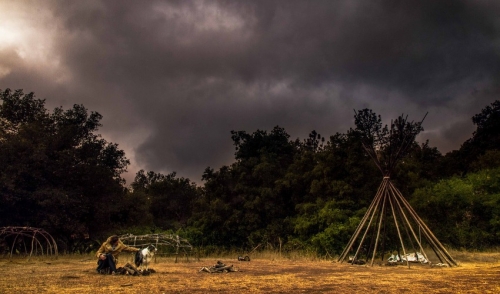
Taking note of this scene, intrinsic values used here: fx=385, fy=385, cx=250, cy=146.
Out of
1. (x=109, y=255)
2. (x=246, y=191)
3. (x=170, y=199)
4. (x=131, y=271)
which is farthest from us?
(x=170, y=199)

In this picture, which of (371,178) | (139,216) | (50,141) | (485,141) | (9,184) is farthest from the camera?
(485,141)

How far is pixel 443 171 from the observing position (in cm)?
2483

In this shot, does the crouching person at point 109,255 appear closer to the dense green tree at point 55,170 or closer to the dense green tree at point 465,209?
the dense green tree at point 55,170

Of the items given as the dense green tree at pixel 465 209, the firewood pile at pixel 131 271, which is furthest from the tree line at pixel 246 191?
the firewood pile at pixel 131 271

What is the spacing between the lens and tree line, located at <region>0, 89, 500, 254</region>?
655 inches

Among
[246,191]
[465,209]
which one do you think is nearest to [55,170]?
[246,191]

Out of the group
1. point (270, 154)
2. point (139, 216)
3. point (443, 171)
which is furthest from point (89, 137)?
point (443, 171)

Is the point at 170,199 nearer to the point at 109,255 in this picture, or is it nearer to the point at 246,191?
the point at 246,191

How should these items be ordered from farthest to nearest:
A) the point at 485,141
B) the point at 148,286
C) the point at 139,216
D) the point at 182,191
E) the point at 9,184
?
the point at 182,191 < the point at 485,141 < the point at 139,216 < the point at 9,184 < the point at 148,286

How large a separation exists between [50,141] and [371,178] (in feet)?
50.8

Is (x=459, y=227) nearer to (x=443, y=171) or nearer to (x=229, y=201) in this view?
(x=443, y=171)

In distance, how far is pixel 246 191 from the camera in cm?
2155

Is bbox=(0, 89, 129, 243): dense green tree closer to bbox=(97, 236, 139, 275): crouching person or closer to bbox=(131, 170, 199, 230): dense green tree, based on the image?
bbox=(97, 236, 139, 275): crouching person

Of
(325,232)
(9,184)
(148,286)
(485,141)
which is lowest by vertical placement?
(148,286)
